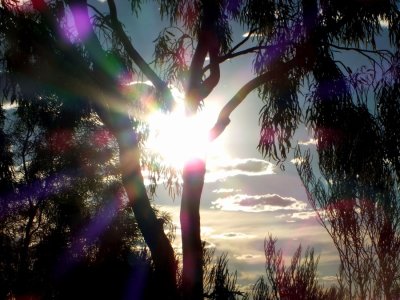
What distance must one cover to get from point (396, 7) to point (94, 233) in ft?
43.4

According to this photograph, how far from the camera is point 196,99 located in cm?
820

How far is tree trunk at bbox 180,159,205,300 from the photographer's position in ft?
23.9

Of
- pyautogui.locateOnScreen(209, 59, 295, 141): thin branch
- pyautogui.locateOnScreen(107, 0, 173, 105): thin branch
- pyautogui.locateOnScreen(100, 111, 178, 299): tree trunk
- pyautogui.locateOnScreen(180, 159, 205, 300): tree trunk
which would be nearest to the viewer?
pyautogui.locateOnScreen(180, 159, 205, 300): tree trunk

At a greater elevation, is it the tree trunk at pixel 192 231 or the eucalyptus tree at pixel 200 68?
the eucalyptus tree at pixel 200 68

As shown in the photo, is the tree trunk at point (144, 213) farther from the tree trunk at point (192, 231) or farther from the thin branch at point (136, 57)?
the thin branch at point (136, 57)

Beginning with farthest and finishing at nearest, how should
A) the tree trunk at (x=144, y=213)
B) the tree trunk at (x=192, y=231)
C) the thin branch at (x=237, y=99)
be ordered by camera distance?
the thin branch at (x=237, y=99) < the tree trunk at (x=144, y=213) < the tree trunk at (x=192, y=231)

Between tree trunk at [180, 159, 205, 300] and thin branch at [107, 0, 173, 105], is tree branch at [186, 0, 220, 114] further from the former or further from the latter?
tree trunk at [180, 159, 205, 300]

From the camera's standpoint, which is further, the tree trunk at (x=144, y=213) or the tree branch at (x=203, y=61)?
the tree branch at (x=203, y=61)

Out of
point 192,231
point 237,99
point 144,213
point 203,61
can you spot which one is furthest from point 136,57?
point 192,231

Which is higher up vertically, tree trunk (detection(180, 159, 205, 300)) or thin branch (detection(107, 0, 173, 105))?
thin branch (detection(107, 0, 173, 105))

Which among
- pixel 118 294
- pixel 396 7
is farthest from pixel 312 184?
pixel 396 7

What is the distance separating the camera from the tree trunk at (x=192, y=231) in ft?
23.9

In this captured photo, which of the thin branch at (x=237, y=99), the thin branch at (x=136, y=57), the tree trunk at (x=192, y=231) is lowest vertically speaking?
the tree trunk at (x=192, y=231)

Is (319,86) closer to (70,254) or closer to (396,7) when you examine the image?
(396,7)
